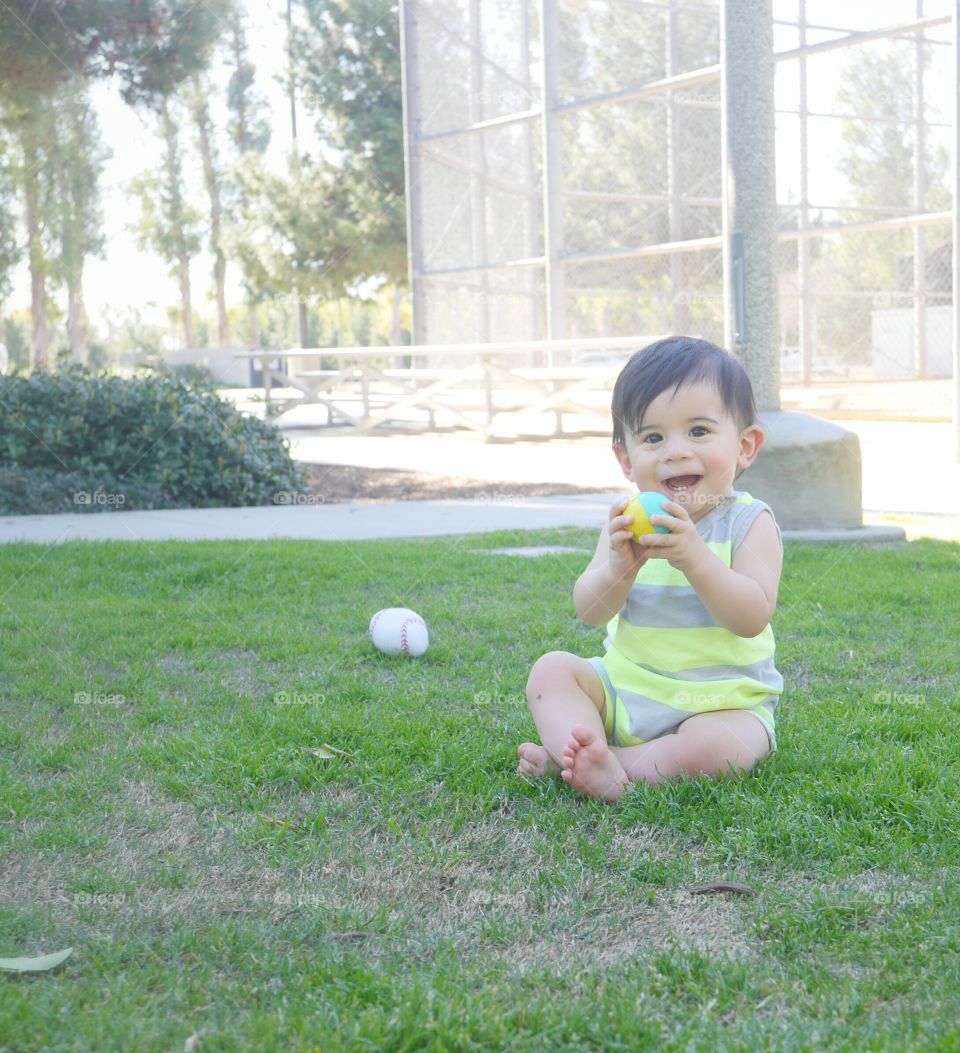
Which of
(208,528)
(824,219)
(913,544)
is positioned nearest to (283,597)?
(208,528)

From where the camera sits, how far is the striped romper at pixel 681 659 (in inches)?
111

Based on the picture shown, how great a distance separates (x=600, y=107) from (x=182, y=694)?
35.2ft

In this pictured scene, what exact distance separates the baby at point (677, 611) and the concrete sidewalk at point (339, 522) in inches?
133

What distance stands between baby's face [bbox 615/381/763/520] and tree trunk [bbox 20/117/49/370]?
7.20 metres

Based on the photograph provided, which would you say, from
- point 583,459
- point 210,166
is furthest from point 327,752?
point 210,166

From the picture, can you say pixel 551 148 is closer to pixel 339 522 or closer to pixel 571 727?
pixel 339 522

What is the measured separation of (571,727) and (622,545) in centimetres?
44

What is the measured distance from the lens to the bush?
798 cm

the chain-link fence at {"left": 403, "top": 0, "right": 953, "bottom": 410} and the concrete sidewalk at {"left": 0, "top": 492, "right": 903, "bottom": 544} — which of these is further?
the chain-link fence at {"left": 403, "top": 0, "right": 953, "bottom": 410}

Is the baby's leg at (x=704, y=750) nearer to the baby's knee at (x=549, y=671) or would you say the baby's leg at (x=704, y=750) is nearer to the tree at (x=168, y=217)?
the baby's knee at (x=549, y=671)

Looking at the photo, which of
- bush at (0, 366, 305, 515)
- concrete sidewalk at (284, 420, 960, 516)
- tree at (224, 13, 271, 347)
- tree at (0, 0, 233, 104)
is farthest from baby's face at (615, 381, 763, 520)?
tree at (224, 13, 271, 347)

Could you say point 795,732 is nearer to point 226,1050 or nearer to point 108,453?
point 226,1050

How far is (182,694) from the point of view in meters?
3.65

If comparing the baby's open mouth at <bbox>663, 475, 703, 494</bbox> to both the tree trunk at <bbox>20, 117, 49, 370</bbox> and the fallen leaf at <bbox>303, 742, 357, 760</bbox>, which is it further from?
the tree trunk at <bbox>20, 117, 49, 370</bbox>
